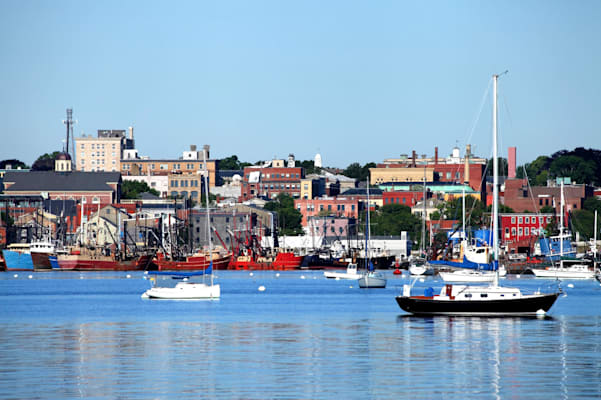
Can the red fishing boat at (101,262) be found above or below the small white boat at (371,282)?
above

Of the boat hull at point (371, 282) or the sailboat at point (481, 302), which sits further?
the boat hull at point (371, 282)

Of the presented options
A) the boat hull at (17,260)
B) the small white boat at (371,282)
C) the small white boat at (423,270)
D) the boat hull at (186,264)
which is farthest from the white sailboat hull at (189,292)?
the boat hull at (17,260)

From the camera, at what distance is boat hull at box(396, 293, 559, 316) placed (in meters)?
65.5

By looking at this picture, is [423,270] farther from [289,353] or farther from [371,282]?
[289,353]

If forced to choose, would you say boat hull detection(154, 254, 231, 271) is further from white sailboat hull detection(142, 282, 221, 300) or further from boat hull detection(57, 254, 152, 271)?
white sailboat hull detection(142, 282, 221, 300)

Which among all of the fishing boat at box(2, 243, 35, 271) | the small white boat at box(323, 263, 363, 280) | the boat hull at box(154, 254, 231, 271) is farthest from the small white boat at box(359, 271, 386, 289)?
the fishing boat at box(2, 243, 35, 271)

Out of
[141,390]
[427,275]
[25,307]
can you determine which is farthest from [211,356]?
[427,275]

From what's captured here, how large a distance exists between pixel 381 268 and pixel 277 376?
152518mm

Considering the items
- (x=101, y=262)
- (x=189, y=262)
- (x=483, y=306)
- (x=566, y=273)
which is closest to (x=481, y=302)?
(x=483, y=306)

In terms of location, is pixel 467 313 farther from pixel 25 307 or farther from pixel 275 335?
pixel 25 307

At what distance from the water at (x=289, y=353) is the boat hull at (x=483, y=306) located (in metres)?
0.54

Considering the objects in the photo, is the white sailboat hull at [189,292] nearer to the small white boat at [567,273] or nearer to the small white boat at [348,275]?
the small white boat at [348,275]

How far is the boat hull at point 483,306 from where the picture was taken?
65.5m

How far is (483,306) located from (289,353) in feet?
58.8
